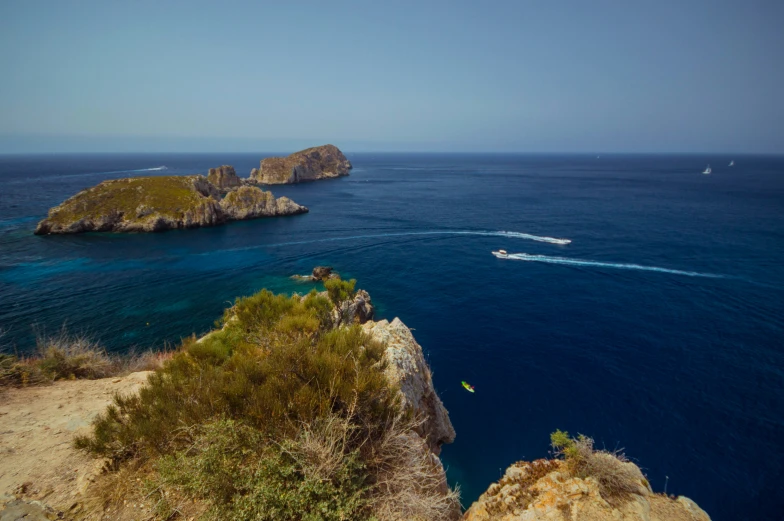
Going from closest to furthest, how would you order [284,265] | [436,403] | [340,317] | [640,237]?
[436,403], [340,317], [284,265], [640,237]

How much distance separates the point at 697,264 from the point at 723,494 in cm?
3719

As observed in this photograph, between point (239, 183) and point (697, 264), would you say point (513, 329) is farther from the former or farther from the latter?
point (239, 183)

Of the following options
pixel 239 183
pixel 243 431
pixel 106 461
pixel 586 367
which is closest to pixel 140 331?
pixel 106 461

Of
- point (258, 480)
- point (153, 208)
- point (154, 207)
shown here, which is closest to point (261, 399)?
point (258, 480)

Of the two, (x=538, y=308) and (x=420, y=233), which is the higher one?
(x=420, y=233)

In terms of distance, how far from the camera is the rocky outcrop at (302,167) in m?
142

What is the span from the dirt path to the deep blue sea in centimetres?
1651

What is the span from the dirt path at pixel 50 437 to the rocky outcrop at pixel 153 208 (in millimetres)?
63376

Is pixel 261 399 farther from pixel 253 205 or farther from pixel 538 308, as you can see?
pixel 253 205

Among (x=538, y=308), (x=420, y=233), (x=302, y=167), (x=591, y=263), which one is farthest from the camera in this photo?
(x=302, y=167)

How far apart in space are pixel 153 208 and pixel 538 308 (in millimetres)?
72782

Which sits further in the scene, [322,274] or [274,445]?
[322,274]

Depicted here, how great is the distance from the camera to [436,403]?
47.7 ft

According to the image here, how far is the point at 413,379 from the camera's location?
1232cm
